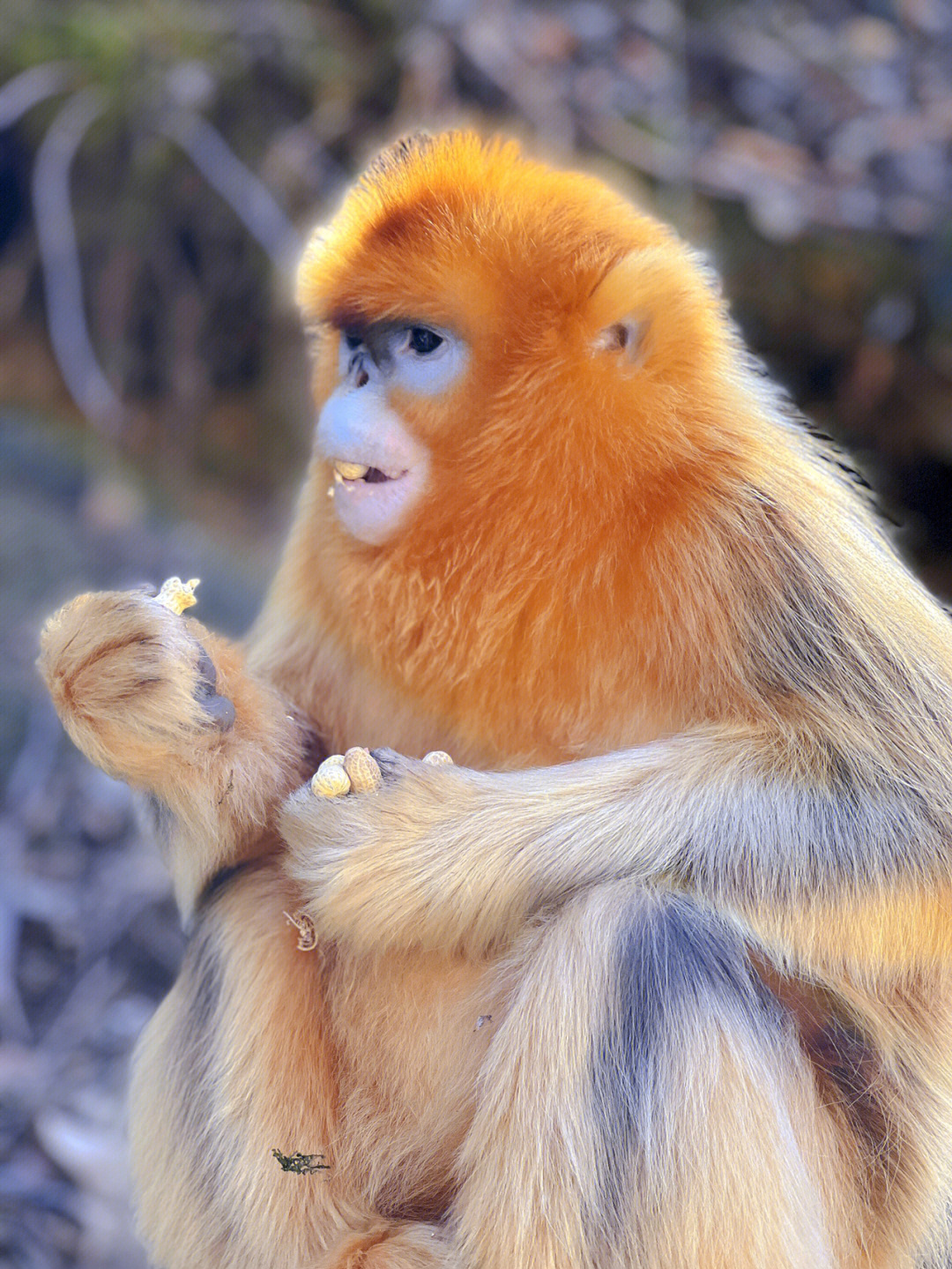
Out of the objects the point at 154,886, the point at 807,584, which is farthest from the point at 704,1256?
the point at 154,886

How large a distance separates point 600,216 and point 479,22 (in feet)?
9.80

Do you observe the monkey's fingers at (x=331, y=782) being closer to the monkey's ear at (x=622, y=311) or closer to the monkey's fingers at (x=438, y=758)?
the monkey's fingers at (x=438, y=758)

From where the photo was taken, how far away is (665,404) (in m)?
1.83

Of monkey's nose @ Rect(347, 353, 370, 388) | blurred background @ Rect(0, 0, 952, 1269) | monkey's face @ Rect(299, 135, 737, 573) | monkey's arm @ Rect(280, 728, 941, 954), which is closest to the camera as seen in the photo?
monkey's arm @ Rect(280, 728, 941, 954)

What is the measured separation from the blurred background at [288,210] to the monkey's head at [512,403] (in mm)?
2156

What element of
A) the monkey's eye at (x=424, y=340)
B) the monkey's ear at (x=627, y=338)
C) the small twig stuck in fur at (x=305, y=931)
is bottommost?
the small twig stuck in fur at (x=305, y=931)

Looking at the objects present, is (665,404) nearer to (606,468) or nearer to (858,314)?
(606,468)

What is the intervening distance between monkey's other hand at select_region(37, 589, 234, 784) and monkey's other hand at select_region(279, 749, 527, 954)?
0.81 feet

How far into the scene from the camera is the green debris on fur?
1938 millimetres

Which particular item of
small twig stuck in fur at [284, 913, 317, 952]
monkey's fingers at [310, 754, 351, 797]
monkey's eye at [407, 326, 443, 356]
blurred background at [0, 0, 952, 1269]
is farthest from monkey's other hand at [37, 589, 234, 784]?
blurred background at [0, 0, 952, 1269]

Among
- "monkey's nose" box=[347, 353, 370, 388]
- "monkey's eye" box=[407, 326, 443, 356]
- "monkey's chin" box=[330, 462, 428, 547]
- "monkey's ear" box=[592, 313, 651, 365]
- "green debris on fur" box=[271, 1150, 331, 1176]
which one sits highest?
"monkey's ear" box=[592, 313, 651, 365]

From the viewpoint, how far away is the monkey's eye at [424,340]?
6.28 ft

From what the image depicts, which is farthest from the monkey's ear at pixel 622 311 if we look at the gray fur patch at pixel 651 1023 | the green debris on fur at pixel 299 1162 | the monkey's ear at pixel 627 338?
the green debris on fur at pixel 299 1162

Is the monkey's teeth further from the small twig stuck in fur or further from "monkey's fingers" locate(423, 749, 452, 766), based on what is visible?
the small twig stuck in fur
